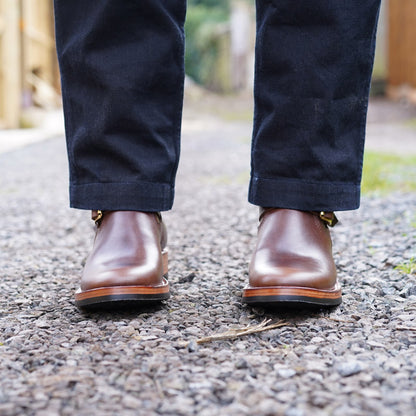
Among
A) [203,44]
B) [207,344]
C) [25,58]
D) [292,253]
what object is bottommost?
[207,344]

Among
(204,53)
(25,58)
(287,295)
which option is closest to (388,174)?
(287,295)

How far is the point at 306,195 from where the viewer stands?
Result: 3.17 ft

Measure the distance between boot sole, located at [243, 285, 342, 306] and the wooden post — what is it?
4.54 metres

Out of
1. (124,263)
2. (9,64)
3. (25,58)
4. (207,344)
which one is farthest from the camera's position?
(25,58)

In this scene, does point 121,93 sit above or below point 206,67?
below

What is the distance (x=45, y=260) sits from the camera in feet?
4.59

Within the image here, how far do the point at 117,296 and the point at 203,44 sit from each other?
43.8 feet

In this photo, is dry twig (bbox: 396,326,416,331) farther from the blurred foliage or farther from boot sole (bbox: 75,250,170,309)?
the blurred foliage

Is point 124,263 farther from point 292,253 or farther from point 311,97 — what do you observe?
point 311,97

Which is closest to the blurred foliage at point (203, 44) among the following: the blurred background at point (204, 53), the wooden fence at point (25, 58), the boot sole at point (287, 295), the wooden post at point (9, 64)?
the blurred background at point (204, 53)

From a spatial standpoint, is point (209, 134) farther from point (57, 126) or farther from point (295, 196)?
point (295, 196)

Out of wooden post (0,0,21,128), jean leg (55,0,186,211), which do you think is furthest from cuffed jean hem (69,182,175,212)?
wooden post (0,0,21,128)

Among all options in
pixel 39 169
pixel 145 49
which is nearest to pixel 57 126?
pixel 39 169

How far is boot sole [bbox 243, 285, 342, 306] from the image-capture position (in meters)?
0.91
